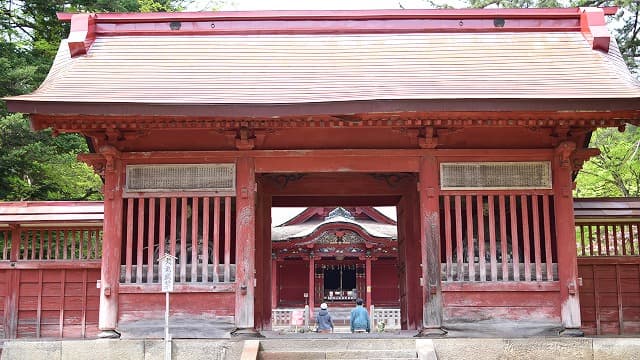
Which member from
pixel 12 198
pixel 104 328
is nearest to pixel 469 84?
pixel 104 328

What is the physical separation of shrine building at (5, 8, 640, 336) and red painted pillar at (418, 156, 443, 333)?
2 cm

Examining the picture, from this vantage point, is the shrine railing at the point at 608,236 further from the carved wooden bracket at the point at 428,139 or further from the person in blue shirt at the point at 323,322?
the person in blue shirt at the point at 323,322

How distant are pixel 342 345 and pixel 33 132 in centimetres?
1096

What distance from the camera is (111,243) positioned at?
9.51 metres

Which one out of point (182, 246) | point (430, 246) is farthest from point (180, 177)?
point (430, 246)

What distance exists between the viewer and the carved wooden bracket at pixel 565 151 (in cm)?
953

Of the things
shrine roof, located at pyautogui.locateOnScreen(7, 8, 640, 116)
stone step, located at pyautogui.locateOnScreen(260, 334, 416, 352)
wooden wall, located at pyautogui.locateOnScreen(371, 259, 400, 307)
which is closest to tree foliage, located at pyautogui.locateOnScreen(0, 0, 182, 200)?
shrine roof, located at pyautogui.locateOnScreen(7, 8, 640, 116)

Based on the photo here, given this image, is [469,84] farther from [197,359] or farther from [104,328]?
[104,328]

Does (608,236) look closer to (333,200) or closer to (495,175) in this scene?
(495,175)

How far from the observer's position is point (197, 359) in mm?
9000

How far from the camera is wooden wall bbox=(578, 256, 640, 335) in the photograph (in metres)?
10.8

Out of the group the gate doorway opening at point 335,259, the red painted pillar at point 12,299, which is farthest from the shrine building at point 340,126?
the gate doorway opening at point 335,259

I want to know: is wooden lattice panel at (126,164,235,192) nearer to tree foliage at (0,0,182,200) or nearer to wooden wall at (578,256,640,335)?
wooden wall at (578,256,640,335)

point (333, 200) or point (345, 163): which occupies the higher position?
point (345, 163)
